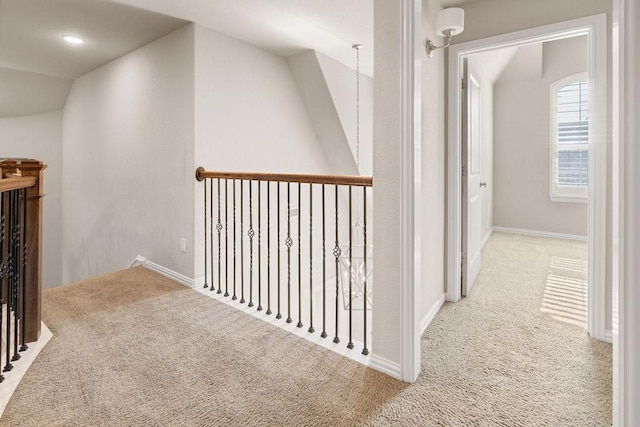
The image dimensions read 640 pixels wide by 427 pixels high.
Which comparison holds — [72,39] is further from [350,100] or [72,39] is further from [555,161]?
[555,161]

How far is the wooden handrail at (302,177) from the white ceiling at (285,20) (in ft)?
4.15

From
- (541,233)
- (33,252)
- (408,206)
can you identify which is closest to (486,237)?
(541,233)

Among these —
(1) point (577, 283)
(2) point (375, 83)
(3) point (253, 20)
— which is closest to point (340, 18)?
(3) point (253, 20)

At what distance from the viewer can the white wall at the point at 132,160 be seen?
3.14 metres

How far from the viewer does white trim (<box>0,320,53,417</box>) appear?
1.55 metres

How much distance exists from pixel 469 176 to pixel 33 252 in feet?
10.1

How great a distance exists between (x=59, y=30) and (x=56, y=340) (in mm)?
2722

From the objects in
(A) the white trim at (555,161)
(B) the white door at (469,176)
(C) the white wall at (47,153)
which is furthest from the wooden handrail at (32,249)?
(A) the white trim at (555,161)

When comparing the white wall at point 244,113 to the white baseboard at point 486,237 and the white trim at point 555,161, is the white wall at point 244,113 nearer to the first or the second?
the white baseboard at point 486,237

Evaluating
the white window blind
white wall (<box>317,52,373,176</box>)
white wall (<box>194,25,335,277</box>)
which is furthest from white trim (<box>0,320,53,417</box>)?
the white window blind

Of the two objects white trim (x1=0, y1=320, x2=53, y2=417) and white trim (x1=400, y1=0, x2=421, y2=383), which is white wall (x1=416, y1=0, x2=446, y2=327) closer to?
white trim (x1=400, y1=0, x2=421, y2=383)

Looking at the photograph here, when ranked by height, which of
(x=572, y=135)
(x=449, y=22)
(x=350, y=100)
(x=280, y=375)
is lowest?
(x=280, y=375)

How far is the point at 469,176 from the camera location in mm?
2844

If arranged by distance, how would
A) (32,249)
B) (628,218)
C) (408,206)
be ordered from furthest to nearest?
(32,249)
(408,206)
(628,218)
